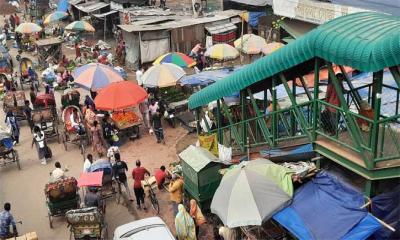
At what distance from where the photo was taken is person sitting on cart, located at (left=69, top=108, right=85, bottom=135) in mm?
16719

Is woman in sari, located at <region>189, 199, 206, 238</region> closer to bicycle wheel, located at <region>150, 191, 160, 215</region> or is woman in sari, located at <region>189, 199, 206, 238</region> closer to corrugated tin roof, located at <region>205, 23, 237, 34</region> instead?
bicycle wheel, located at <region>150, 191, 160, 215</region>

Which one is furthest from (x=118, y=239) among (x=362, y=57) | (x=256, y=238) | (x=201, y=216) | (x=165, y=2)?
(x=165, y=2)

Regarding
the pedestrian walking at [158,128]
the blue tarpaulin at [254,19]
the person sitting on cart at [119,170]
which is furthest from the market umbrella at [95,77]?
the blue tarpaulin at [254,19]

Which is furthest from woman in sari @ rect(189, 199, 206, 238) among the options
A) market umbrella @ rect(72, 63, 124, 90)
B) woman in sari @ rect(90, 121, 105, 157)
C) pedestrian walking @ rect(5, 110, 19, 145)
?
pedestrian walking @ rect(5, 110, 19, 145)

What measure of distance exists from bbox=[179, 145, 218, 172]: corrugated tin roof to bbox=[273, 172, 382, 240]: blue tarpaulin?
2.79 metres

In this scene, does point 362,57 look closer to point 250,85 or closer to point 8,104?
point 250,85

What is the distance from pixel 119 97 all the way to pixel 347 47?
941 cm

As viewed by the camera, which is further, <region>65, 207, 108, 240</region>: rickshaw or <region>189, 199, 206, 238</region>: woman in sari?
<region>189, 199, 206, 238</region>: woman in sari

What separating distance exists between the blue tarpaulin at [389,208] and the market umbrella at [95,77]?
11.6 meters

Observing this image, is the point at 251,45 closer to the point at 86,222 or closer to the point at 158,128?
the point at 158,128

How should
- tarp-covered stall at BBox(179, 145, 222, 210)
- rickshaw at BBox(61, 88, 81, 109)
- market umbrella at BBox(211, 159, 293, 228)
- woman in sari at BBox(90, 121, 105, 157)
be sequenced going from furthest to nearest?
rickshaw at BBox(61, 88, 81, 109) → woman in sari at BBox(90, 121, 105, 157) → tarp-covered stall at BBox(179, 145, 222, 210) → market umbrella at BBox(211, 159, 293, 228)

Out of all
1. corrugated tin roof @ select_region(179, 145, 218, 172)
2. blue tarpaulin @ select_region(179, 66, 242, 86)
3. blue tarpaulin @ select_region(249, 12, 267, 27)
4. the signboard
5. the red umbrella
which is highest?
the signboard

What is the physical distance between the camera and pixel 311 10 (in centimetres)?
2195

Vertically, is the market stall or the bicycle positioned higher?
the market stall
